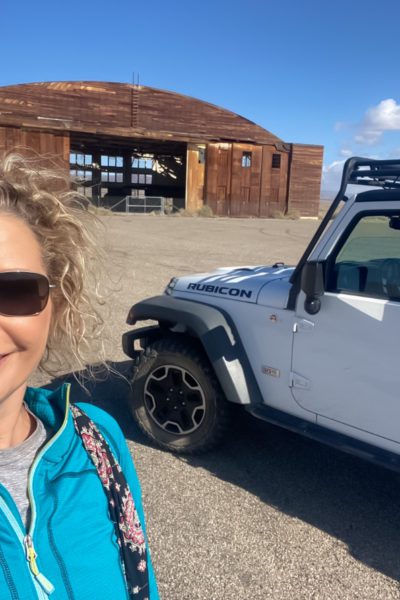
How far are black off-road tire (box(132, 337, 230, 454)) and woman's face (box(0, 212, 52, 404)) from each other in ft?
7.94

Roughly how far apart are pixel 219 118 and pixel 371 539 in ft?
101

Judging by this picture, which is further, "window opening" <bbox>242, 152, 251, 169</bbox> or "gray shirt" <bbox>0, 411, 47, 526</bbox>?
"window opening" <bbox>242, 152, 251, 169</bbox>

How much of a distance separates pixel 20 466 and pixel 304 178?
33.4 m

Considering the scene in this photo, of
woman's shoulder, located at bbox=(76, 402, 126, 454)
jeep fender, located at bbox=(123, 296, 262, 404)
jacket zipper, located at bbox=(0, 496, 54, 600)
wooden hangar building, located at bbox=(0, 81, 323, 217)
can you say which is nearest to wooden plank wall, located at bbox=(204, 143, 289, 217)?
wooden hangar building, located at bbox=(0, 81, 323, 217)

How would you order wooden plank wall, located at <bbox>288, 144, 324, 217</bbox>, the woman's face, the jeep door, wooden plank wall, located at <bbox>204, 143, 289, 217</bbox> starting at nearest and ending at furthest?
the woman's face
the jeep door
wooden plank wall, located at <bbox>204, 143, 289, 217</bbox>
wooden plank wall, located at <bbox>288, 144, 324, 217</bbox>

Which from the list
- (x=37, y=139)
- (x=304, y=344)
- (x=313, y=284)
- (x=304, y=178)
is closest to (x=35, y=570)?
(x=313, y=284)

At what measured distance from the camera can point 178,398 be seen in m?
3.89

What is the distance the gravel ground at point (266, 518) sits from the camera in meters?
2.64

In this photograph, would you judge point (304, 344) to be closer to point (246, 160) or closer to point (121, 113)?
point (121, 113)

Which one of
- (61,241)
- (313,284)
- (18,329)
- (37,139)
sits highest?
(37,139)

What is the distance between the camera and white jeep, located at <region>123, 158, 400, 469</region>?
2910mm

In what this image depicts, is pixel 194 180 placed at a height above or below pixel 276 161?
below

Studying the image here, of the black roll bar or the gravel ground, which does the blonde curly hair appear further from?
the black roll bar

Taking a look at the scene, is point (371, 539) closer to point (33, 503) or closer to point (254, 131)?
point (33, 503)
